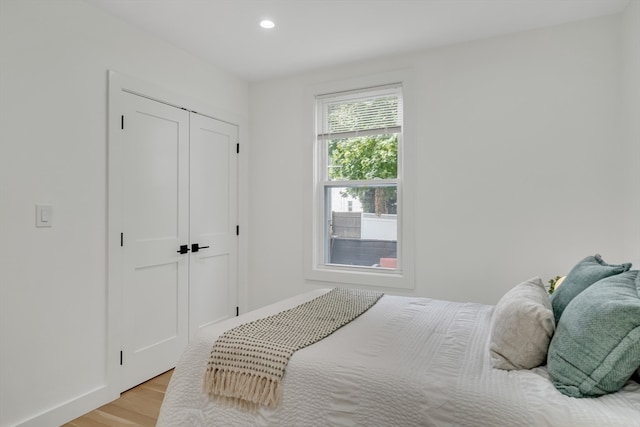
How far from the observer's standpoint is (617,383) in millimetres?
1194

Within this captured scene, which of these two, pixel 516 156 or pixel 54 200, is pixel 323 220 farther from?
pixel 54 200

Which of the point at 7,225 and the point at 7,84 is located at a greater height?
the point at 7,84

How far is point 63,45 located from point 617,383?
315 cm

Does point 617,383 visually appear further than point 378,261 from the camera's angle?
No

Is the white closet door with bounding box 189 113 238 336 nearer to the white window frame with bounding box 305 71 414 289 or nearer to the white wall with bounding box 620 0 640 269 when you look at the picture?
the white window frame with bounding box 305 71 414 289

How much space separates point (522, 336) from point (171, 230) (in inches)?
102

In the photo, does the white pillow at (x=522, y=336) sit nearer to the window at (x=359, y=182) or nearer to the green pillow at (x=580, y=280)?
the green pillow at (x=580, y=280)

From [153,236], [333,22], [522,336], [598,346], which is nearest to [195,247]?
[153,236]

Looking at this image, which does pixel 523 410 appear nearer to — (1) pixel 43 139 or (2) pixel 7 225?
(2) pixel 7 225

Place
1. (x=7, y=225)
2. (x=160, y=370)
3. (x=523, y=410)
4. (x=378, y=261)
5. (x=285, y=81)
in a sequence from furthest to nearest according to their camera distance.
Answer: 1. (x=285, y=81)
2. (x=378, y=261)
3. (x=160, y=370)
4. (x=7, y=225)
5. (x=523, y=410)

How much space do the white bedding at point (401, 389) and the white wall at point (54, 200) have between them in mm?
1050

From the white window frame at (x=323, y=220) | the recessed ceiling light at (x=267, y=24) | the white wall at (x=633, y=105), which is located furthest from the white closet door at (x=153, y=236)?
the white wall at (x=633, y=105)

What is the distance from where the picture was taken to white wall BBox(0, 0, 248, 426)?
212 centimetres

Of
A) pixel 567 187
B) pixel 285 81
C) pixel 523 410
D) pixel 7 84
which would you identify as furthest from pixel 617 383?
pixel 285 81
